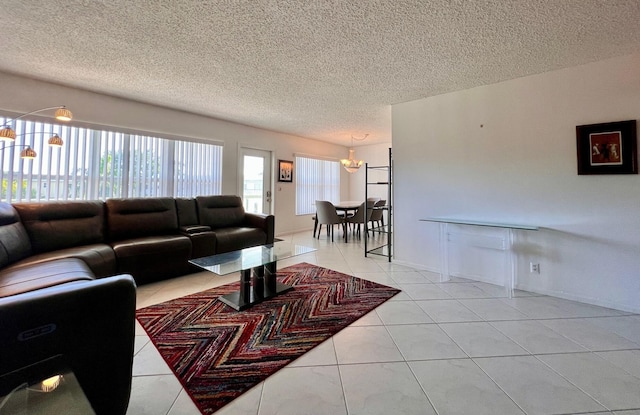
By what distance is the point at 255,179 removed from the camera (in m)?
5.50

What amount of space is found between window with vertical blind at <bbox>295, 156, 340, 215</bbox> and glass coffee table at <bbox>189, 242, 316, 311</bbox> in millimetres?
3633

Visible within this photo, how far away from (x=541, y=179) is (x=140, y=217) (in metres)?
4.75

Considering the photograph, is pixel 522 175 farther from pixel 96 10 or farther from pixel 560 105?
pixel 96 10

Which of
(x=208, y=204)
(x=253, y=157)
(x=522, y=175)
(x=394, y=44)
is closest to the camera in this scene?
(x=394, y=44)

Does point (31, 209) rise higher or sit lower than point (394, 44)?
lower

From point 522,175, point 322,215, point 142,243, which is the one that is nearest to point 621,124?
point 522,175

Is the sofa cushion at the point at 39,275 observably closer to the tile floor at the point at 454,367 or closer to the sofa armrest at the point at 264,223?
the tile floor at the point at 454,367

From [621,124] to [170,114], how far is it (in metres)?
5.57

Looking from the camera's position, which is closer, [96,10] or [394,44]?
[96,10]

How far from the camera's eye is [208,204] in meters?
4.05

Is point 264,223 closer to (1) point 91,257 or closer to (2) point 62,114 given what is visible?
(1) point 91,257

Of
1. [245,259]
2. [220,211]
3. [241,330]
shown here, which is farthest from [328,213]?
[241,330]

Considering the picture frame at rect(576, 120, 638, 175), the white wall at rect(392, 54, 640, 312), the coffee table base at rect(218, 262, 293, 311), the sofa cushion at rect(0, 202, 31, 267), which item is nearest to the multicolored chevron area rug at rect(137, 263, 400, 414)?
the coffee table base at rect(218, 262, 293, 311)

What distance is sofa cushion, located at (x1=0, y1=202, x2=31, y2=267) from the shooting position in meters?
2.04
